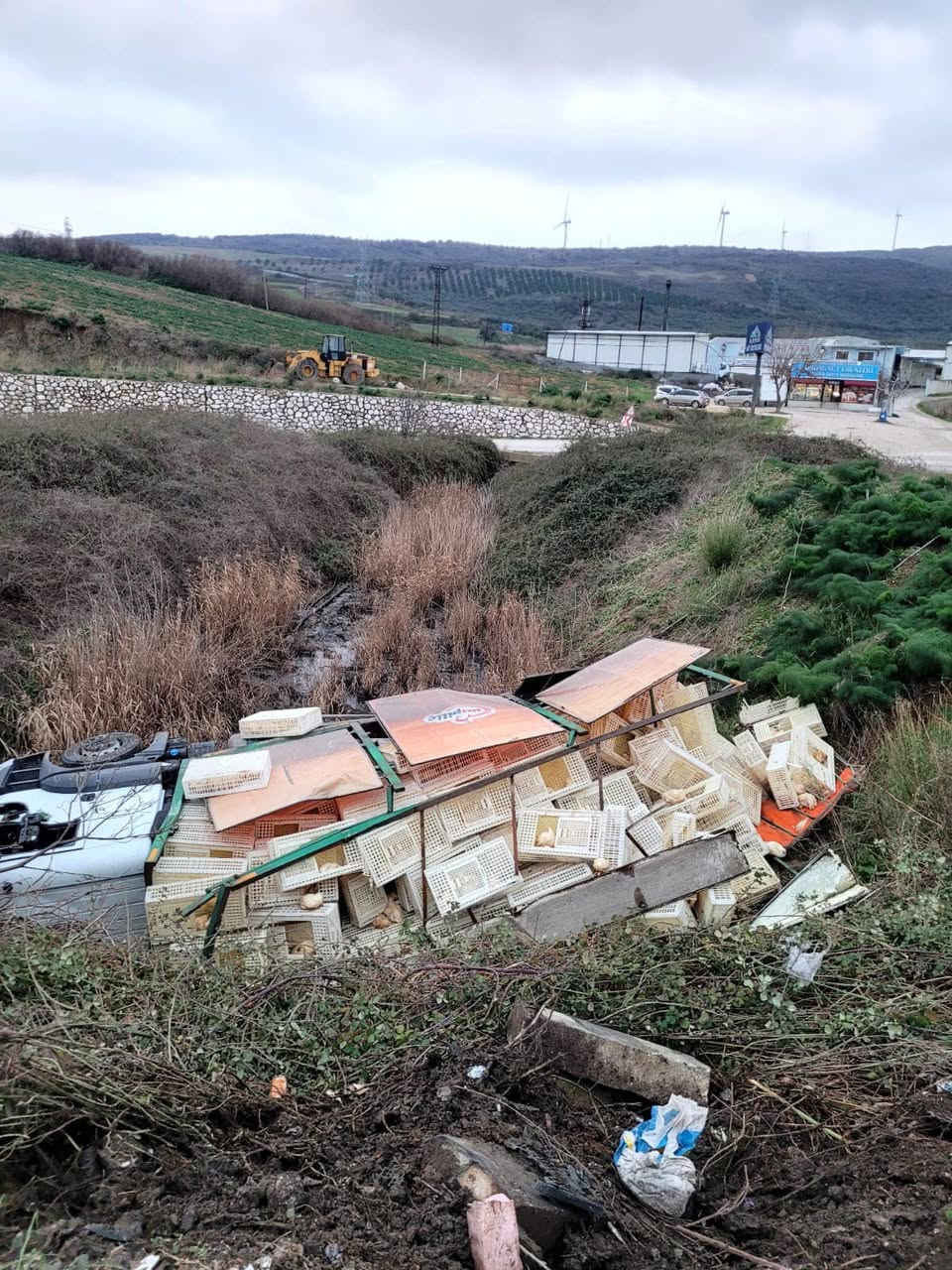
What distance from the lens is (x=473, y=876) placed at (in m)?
4.20

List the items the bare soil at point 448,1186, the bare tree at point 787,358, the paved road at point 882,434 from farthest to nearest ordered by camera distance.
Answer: the bare tree at point 787,358, the paved road at point 882,434, the bare soil at point 448,1186

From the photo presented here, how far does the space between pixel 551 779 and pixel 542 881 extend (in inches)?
29.1

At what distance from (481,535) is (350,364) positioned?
16623 mm

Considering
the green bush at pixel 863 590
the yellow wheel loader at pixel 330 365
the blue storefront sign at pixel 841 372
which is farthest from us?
the blue storefront sign at pixel 841 372

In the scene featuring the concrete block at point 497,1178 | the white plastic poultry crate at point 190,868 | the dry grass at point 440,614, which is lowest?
the dry grass at point 440,614

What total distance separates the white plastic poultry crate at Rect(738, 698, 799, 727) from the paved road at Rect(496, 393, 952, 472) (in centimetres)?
1030

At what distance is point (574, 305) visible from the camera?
4668 inches

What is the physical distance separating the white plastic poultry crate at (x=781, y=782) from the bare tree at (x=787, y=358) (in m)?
32.1

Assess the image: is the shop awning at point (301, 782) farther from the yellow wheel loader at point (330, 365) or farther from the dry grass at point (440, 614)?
the yellow wheel loader at point (330, 365)

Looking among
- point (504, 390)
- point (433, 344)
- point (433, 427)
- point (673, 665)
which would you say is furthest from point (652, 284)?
point (673, 665)

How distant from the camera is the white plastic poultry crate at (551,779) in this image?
472 cm

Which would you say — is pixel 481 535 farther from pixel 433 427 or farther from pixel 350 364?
pixel 350 364

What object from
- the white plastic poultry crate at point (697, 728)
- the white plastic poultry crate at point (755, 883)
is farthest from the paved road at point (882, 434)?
the white plastic poultry crate at point (755, 883)

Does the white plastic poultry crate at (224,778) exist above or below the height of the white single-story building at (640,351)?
below
